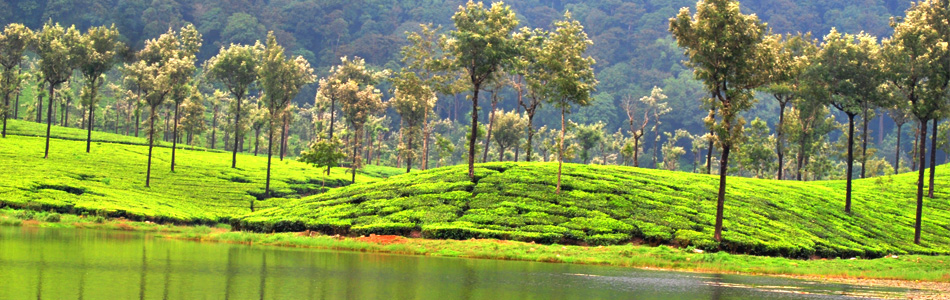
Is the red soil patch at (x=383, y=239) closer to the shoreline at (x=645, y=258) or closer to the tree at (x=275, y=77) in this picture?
the shoreline at (x=645, y=258)

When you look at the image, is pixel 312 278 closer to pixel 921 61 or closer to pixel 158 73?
pixel 921 61

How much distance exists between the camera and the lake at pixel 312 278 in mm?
27656

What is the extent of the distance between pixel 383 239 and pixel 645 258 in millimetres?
18075

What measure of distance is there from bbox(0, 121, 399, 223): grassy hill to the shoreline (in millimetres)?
11842

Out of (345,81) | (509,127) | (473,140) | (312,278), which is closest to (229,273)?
(312,278)

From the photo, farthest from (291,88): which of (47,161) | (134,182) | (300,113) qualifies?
(300,113)

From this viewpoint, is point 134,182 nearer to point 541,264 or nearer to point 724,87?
point 541,264

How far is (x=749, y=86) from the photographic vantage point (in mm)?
52469

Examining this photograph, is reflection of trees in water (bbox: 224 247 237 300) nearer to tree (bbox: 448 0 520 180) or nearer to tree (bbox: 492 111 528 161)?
tree (bbox: 448 0 520 180)

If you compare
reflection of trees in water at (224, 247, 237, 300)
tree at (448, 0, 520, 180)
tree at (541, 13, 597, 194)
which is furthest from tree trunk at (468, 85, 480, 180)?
reflection of trees in water at (224, 247, 237, 300)

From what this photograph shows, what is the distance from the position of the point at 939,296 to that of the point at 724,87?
2226cm

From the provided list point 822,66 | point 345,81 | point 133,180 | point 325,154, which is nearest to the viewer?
point 822,66

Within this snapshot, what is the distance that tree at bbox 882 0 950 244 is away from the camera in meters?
57.4

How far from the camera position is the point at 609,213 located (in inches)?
2292
